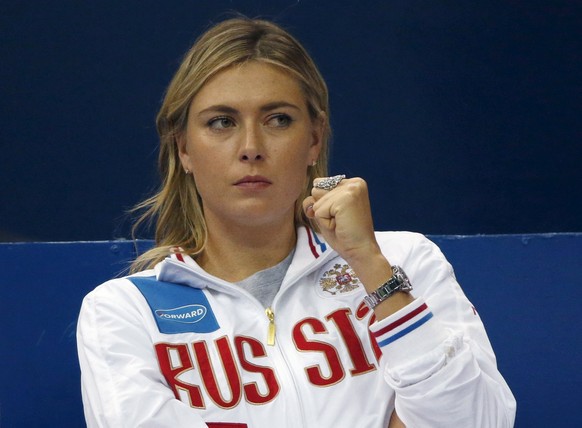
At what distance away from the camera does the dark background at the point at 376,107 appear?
10.4ft

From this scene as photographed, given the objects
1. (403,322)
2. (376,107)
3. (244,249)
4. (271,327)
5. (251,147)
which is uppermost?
(376,107)

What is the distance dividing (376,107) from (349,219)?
3.65ft

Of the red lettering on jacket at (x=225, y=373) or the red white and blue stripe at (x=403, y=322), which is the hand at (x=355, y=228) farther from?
the red lettering on jacket at (x=225, y=373)

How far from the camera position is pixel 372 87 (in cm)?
321

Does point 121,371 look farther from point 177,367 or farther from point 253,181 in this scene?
point 253,181

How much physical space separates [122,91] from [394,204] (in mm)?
870

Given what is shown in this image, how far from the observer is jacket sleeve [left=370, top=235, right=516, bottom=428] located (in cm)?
200

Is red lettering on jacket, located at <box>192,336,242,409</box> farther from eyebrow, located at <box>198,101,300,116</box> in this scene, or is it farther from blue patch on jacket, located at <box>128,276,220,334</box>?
eyebrow, located at <box>198,101,300,116</box>

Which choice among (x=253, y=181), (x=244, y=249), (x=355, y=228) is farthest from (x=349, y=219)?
(x=244, y=249)

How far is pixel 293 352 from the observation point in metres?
2.27

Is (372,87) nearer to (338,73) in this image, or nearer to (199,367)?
(338,73)

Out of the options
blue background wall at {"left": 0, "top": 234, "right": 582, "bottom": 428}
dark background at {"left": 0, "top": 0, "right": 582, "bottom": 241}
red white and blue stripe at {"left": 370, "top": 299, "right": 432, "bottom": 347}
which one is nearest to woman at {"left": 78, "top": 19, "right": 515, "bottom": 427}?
red white and blue stripe at {"left": 370, "top": 299, "right": 432, "bottom": 347}

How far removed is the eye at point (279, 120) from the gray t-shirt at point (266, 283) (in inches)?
12.5

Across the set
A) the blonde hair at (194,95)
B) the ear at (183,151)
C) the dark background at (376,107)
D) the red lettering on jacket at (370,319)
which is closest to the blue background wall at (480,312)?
the dark background at (376,107)
